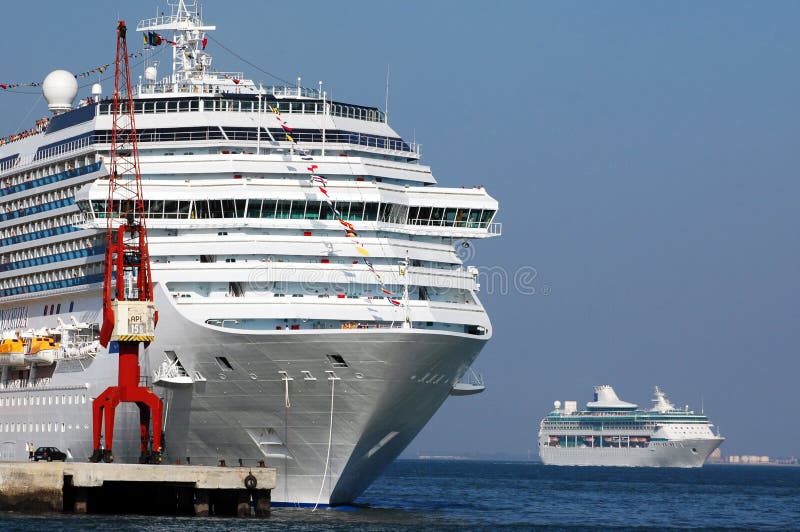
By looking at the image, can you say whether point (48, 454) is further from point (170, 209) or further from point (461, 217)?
point (461, 217)

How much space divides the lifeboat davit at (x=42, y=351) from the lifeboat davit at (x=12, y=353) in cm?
36

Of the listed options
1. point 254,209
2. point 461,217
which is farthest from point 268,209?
point 461,217

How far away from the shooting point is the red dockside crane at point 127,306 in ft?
168

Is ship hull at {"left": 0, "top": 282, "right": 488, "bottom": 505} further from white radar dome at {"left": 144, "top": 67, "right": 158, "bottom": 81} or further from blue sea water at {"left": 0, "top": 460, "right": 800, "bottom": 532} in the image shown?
white radar dome at {"left": 144, "top": 67, "right": 158, "bottom": 81}

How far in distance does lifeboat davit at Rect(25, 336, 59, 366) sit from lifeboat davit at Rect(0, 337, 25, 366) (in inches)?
14.0

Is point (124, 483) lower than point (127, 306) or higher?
lower

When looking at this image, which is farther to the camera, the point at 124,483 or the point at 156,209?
the point at 156,209

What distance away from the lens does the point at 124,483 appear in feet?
163

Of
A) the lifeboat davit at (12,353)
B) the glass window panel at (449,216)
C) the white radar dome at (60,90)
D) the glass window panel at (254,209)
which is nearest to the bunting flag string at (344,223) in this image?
the glass window panel at (254,209)

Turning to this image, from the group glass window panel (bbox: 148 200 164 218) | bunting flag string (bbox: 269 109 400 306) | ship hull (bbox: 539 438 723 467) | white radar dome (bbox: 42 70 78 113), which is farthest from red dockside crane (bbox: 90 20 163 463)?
ship hull (bbox: 539 438 723 467)

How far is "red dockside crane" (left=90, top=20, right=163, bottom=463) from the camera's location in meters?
51.2

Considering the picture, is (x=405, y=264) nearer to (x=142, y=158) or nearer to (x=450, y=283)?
(x=450, y=283)

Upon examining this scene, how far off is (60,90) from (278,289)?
2469 cm

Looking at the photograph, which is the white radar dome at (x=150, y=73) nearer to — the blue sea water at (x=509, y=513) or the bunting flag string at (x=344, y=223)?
the bunting flag string at (x=344, y=223)
